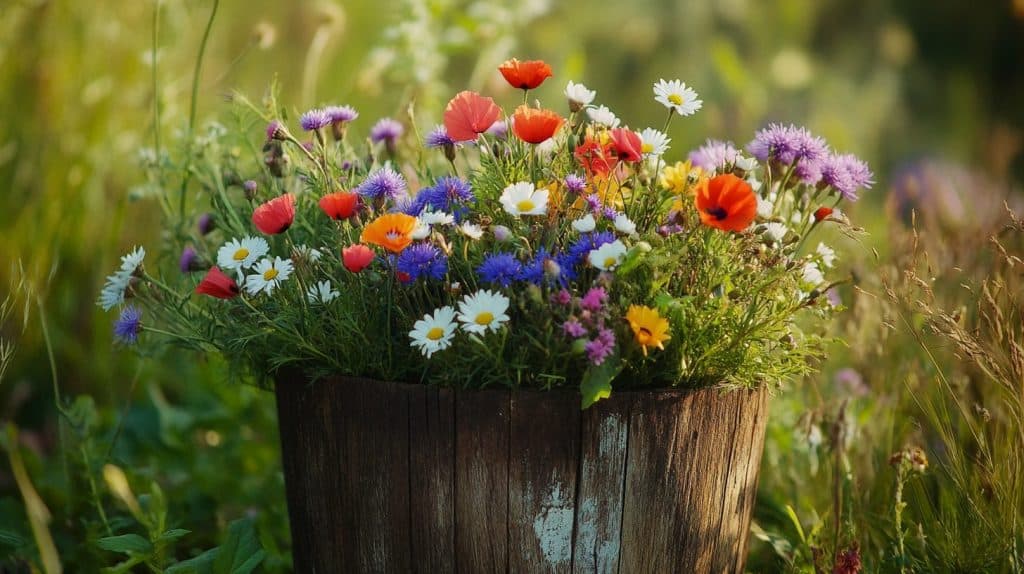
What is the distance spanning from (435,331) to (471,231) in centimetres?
16

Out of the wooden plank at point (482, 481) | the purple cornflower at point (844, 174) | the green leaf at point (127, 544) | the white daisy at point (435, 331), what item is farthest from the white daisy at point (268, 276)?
the purple cornflower at point (844, 174)

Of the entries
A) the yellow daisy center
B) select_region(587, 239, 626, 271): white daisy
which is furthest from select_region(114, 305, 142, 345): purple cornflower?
select_region(587, 239, 626, 271): white daisy

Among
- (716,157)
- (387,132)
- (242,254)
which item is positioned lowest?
(242,254)

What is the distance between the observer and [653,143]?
5.41 feet

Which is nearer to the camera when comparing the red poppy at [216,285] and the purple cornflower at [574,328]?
the purple cornflower at [574,328]

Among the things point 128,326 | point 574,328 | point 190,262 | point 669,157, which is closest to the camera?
point 574,328

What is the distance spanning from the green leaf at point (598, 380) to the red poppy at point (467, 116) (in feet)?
1.44

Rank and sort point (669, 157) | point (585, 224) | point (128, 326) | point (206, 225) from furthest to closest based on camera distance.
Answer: point (669, 157)
point (206, 225)
point (128, 326)
point (585, 224)

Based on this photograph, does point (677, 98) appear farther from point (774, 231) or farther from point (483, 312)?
point (483, 312)

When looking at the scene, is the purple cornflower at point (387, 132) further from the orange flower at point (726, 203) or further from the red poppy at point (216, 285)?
the orange flower at point (726, 203)

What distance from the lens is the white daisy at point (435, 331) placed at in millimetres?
1454

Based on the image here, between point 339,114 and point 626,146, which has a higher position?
point 339,114

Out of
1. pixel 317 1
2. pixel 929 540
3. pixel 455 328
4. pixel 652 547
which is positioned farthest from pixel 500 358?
pixel 317 1

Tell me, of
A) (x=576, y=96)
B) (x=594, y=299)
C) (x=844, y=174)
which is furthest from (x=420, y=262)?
(x=844, y=174)
